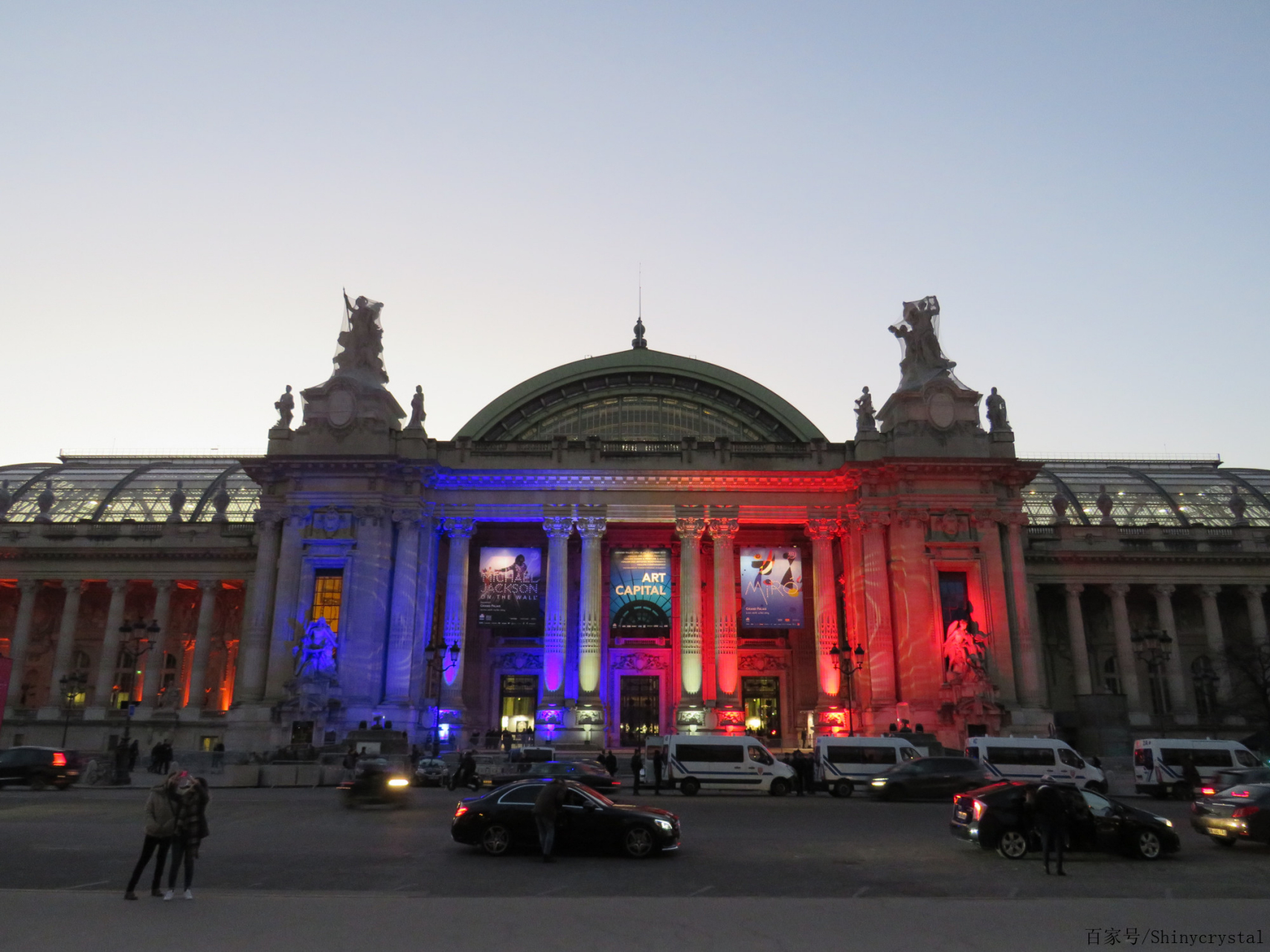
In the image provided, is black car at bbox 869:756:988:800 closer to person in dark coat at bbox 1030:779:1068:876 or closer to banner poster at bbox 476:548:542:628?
person in dark coat at bbox 1030:779:1068:876

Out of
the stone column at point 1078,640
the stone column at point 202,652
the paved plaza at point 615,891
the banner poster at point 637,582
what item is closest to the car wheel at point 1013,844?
the paved plaza at point 615,891

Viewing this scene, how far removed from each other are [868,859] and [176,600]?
2196 inches

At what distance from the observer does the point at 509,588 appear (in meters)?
48.8

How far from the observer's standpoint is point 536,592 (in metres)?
48.8

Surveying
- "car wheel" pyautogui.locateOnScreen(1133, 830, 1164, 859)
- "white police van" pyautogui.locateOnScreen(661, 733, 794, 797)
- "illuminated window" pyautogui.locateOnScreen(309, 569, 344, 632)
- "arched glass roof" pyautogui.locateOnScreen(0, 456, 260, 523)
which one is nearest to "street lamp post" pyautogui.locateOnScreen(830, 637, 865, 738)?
"white police van" pyautogui.locateOnScreen(661, 733, 794, 797)

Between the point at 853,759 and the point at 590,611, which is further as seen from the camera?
the point at 590,611

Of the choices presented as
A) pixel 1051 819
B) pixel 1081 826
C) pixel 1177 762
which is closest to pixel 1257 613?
pixel 1177 762

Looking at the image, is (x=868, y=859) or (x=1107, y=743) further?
(x=1107, y=743)

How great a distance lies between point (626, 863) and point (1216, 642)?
53.7 metres

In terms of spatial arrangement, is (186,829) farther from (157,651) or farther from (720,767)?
(157,651)

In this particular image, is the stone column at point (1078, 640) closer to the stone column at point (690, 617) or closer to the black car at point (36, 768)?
the stone column at point (690, 617)

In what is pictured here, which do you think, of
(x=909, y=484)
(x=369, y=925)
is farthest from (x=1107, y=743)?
(x=369, y=925)

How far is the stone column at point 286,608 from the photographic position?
4669 cm

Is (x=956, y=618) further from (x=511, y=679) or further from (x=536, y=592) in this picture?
(x=511, y=679)
